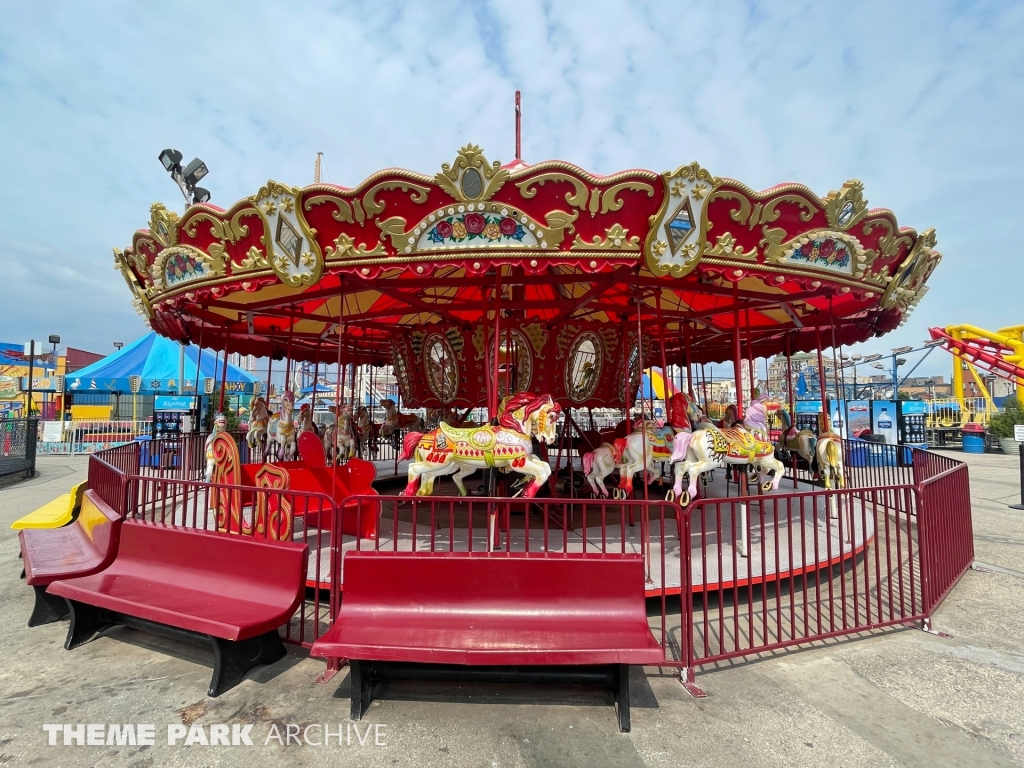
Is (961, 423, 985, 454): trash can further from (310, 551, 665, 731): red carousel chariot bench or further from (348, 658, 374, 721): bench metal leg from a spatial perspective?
(348, 658, 374, 721): bench metal leg

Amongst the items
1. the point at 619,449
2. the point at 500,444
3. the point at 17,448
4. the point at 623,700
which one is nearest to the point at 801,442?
the point at 619,449

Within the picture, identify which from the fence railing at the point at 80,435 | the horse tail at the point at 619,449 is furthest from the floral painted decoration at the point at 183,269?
the fence railing at the point at 80,435

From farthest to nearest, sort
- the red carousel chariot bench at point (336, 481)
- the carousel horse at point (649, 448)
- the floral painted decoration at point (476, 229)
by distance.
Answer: the carousel horse at point (649, 448) < the red carousel chariot bench at point (336, 481) < the floral painted decoration at point (476, 229)

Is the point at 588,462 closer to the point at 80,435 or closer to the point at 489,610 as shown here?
the point at 489,610

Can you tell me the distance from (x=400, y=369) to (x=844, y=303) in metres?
6.47

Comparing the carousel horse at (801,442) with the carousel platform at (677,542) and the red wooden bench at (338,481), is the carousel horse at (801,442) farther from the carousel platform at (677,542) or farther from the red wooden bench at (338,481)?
the red wooden bench at (338,481)

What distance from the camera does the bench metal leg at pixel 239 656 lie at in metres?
2.92

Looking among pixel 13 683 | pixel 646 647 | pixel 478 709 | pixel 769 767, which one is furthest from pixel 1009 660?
pixel 13 683

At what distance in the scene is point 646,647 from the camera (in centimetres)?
261

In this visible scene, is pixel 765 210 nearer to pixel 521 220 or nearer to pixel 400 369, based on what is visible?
pixel 521 220

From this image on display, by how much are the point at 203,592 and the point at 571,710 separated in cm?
249

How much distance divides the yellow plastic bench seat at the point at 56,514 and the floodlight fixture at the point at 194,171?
11171 mm

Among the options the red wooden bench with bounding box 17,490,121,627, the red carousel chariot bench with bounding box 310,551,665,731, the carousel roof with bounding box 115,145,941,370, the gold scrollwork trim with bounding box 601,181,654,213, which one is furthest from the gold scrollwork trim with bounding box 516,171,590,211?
the red wooden bench with bounding box 17,490,121,627

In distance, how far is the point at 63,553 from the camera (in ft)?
14.1
